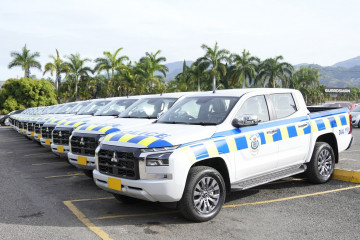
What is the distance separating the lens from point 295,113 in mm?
6398

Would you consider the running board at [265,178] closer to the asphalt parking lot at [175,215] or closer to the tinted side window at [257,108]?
the asphalt parking lot at [175,215]

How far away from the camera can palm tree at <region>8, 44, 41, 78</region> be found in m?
46.0

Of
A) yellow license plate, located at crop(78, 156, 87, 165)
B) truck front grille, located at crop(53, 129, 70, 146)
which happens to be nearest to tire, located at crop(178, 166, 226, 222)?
yellow license plate, located at crop(78, 156, 87, 165)

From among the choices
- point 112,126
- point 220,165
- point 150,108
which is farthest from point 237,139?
point 150,108

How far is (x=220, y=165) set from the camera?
5.15m

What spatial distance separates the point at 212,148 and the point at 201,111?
1.04m

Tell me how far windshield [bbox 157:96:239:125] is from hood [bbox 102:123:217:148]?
0.93 feet

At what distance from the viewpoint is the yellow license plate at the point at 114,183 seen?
4.87m

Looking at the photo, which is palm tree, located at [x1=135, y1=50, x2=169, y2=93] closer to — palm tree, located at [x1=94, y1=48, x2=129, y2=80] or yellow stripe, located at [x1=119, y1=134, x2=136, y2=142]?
palm tree, located at [x1=94, y1=48, x2=129, y2=80]

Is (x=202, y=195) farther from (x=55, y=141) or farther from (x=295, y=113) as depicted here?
(x=55, y=141)

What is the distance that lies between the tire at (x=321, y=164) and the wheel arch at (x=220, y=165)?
2.14 metres

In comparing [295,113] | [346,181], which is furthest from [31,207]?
[346,181]

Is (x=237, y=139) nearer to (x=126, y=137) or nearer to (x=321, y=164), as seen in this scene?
(x=126, y=137)

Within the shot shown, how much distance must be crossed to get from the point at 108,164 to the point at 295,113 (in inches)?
129
